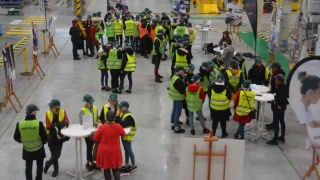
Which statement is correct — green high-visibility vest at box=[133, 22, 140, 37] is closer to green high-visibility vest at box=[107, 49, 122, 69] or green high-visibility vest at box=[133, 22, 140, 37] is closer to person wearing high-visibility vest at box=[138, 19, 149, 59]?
person wearing high-visibility vest at box=[138, 19, 149, 59]

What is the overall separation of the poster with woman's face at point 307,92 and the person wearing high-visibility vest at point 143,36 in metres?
14.4

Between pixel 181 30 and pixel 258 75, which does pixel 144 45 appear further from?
pixel 258 75

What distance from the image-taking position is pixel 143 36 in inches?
795

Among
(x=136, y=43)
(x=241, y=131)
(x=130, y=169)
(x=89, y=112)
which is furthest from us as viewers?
(x=136, y=43)

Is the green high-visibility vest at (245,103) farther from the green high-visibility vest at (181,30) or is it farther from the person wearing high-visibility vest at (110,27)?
the person wearing high-visibility vest at (110,27)

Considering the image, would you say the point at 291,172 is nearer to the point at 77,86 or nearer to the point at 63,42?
the point at 77,86

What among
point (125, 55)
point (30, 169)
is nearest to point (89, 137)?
point (30, 169)

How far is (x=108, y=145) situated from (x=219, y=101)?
376 centimetres

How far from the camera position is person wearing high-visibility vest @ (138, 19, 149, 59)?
65.2ft

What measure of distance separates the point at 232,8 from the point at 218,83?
1315 centimetres

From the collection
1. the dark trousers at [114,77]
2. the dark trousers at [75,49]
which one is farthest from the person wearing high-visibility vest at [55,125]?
the dark trousers at [75,49]

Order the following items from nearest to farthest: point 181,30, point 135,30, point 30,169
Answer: point 30,169 → point 181,30 → point 135,30

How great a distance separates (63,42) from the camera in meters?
23.6

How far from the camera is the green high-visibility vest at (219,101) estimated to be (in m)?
11.7
